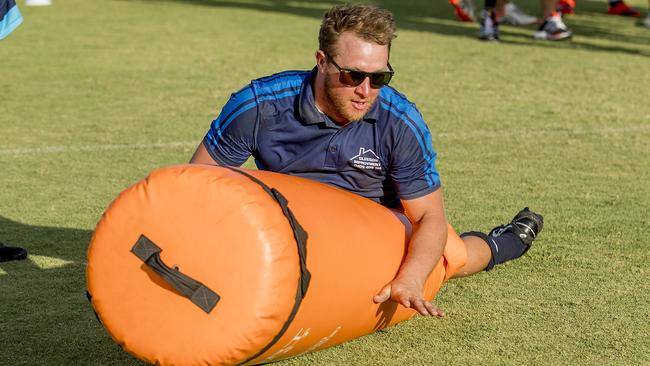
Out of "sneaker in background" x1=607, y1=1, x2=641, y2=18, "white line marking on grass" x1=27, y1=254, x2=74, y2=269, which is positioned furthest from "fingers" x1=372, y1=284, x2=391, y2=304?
"sneaker in background" x1=607, y1=1, x2=641, y2=18

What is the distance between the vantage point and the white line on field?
7926 millimetres

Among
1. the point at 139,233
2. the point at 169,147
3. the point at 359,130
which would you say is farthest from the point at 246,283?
the point at 169,147

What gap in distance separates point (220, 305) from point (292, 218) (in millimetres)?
400

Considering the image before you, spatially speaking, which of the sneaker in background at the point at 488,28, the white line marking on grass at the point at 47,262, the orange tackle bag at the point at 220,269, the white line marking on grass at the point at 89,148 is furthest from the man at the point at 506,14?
the orange tackle bag at the point at 220,269

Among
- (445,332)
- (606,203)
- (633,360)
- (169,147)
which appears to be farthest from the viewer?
(169,147)

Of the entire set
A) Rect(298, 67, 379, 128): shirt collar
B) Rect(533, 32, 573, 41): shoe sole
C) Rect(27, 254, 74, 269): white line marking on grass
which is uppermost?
Rect(298, 67, 379, 128): shirt collar

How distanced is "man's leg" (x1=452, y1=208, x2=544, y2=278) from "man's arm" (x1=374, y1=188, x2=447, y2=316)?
0.52 meters

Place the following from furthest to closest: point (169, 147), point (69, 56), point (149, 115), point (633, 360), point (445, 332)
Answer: point (69, 56), point (149, 115), point (169, 147), point (445, 332), point (633, 360)

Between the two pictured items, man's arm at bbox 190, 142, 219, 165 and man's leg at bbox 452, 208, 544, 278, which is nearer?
man's arm at bbox 190, 142, 219, 165

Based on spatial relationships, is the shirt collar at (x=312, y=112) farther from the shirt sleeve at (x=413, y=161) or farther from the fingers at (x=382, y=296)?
the fingers at (x=382, y=296)

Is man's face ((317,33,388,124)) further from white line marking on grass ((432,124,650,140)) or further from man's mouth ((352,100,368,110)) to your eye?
white line marking on grass ((432,124,650,140))

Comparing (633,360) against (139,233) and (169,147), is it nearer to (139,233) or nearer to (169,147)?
(139,233)

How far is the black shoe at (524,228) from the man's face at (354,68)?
1.39 metres

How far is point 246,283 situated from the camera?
12.4 feet
